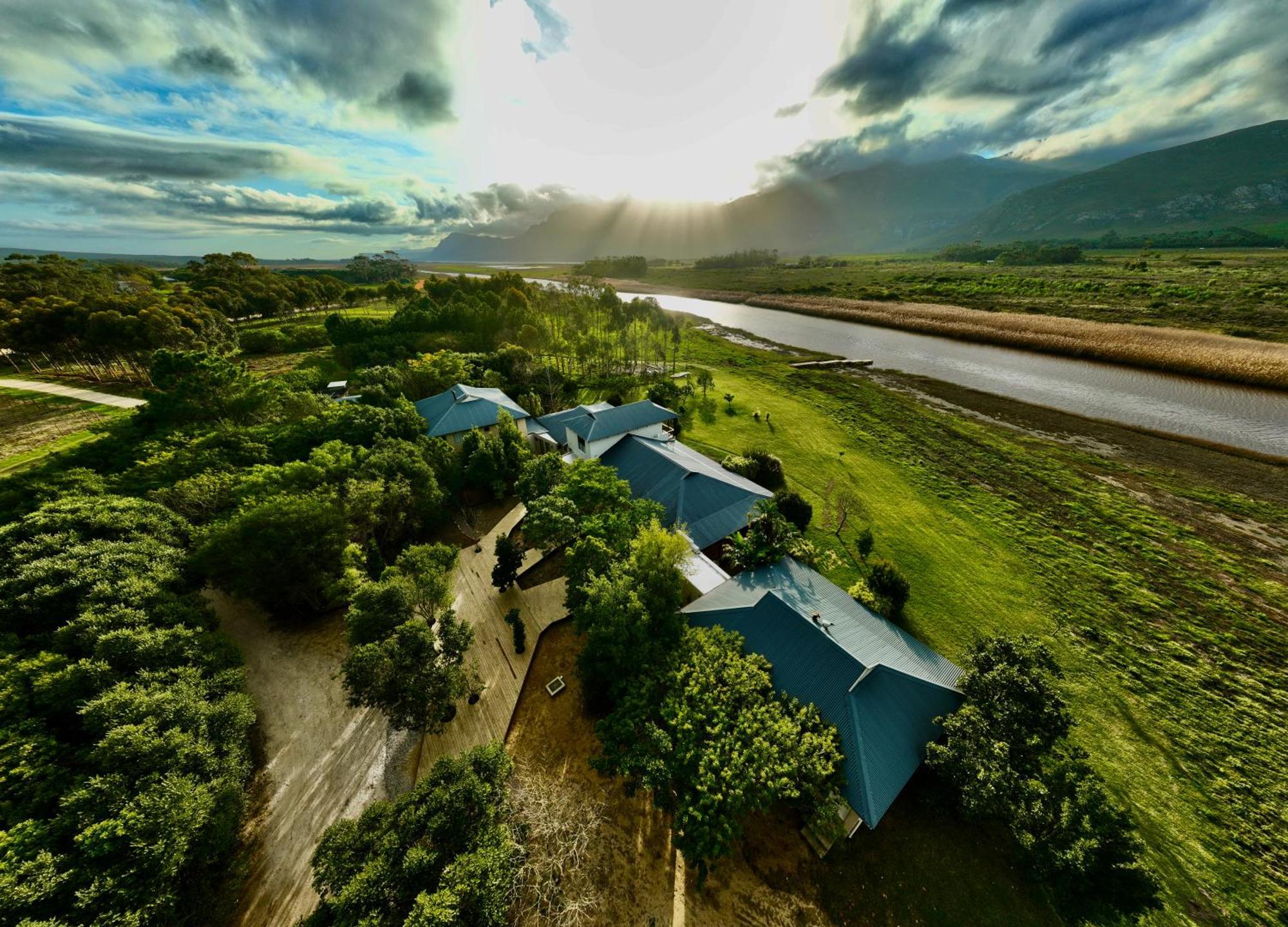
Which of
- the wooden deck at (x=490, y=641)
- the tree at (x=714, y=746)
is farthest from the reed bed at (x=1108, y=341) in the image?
the wooden deck at (x=490, y=641)

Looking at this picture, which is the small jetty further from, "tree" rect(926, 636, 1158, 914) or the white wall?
"tree" rect(926, 636, 1158, 914)

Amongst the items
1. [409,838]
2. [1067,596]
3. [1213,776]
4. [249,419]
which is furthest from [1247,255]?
[249,419]

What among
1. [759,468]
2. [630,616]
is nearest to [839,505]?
[759,468]

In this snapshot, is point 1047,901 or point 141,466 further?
point 141,466

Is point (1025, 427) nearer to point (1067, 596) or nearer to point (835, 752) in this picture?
point (1067, 596)

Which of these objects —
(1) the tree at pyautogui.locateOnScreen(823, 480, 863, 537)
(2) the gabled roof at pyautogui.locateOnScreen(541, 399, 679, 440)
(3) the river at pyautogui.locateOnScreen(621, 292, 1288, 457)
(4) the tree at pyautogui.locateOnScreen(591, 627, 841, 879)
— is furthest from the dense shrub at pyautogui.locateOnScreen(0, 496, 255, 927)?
(3) the river at pyautogui.locateOnScreen(621, 292, 1288, 457)

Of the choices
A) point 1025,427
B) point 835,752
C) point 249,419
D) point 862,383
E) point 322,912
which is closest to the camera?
point 322,912

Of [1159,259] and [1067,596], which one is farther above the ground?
[1159,259]
